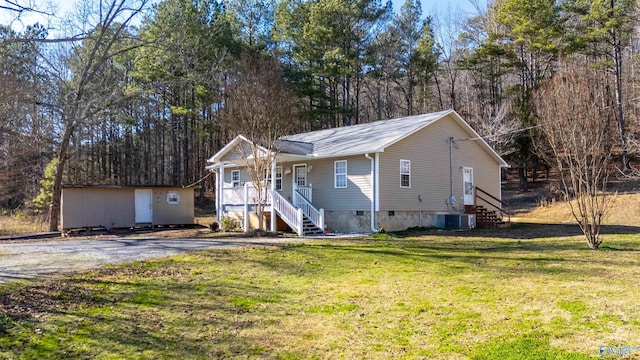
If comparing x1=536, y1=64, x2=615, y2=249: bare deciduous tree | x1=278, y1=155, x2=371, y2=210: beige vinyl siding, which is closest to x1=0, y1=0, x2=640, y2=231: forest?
x1=278, y1=155, x2=371, y2=210: beige vinyl siding

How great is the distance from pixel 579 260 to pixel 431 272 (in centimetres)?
346

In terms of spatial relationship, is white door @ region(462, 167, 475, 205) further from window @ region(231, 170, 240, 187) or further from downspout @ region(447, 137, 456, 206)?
window @ region(231, 170, 240, 187)

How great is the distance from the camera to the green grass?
4570 millimetres

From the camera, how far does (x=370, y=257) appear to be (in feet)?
33.8

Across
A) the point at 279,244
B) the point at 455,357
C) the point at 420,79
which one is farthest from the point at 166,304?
the point at 420,79

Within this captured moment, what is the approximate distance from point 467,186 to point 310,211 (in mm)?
7936

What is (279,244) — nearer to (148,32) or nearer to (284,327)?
(284,327)

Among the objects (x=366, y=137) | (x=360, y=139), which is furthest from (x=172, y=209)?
(x=366, y=137)

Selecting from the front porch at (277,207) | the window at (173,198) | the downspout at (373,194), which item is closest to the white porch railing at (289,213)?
the front porch at (277,207)

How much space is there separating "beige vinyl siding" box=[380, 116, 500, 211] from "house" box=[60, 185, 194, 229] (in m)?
11.2

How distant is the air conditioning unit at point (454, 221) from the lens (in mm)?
18328

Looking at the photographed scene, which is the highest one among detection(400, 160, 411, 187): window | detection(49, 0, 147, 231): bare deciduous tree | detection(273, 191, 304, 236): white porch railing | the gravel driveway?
detection(49, 0, 147, 231): bare deciduous tree

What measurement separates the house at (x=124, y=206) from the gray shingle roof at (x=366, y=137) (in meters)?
7.17

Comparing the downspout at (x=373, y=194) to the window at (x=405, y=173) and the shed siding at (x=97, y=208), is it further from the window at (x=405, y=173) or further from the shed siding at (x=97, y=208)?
the shed siding at (x=97, y=208)
